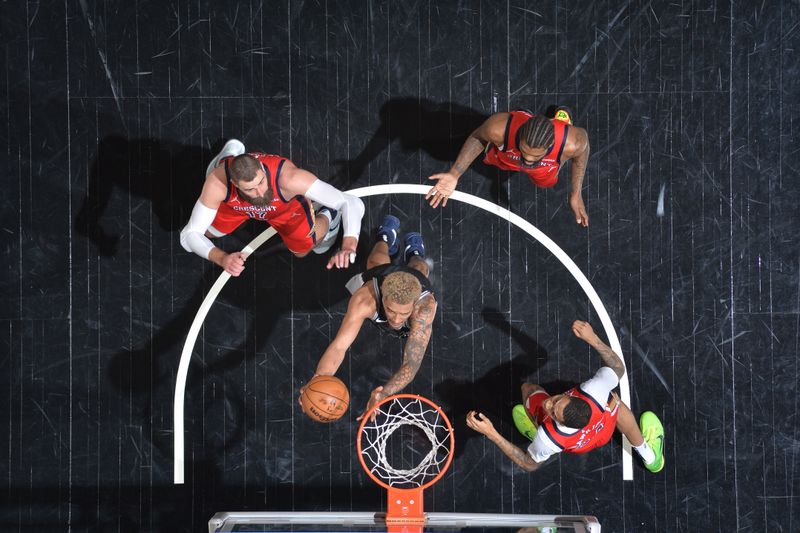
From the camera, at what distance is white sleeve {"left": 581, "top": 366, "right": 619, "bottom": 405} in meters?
5.22

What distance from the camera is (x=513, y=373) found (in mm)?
6055

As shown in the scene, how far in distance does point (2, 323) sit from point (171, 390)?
1792 millimetres

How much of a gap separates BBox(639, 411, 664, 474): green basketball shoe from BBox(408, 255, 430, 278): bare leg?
2.57 meters

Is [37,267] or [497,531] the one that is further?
[37,267]

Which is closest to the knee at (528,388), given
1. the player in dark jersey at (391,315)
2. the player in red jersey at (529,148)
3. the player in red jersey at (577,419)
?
the player in red jersey at (577,419)

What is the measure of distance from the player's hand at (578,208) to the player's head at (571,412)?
1729 millimetres

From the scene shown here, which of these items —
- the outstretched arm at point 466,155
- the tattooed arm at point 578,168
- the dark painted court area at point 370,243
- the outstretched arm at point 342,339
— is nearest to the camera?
the outstretched arm at point 342,339

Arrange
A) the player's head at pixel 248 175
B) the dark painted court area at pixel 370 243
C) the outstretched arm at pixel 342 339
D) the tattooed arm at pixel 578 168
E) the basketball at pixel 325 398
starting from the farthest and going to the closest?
the dark painted court area at pixel 370 243
the tattooed arm at pixel 578 168
the outstretched arm at pixel 342 339
the basketball at pixel 325 398
the player's head at pixel 248 175

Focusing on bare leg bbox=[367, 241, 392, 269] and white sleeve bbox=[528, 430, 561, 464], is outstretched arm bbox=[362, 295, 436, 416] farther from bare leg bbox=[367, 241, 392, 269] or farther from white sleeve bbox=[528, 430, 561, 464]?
white sleeve bbox=[528, 430, 561, 464]

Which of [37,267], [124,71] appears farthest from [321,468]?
[124,71]

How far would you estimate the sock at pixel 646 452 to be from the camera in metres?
5.80

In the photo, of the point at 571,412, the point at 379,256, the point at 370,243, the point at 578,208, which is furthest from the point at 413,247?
the point at 571,412

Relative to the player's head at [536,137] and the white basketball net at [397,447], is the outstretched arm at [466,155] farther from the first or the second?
the white basketball net at [397,447]

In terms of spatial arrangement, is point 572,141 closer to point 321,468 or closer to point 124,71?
point 321,468
